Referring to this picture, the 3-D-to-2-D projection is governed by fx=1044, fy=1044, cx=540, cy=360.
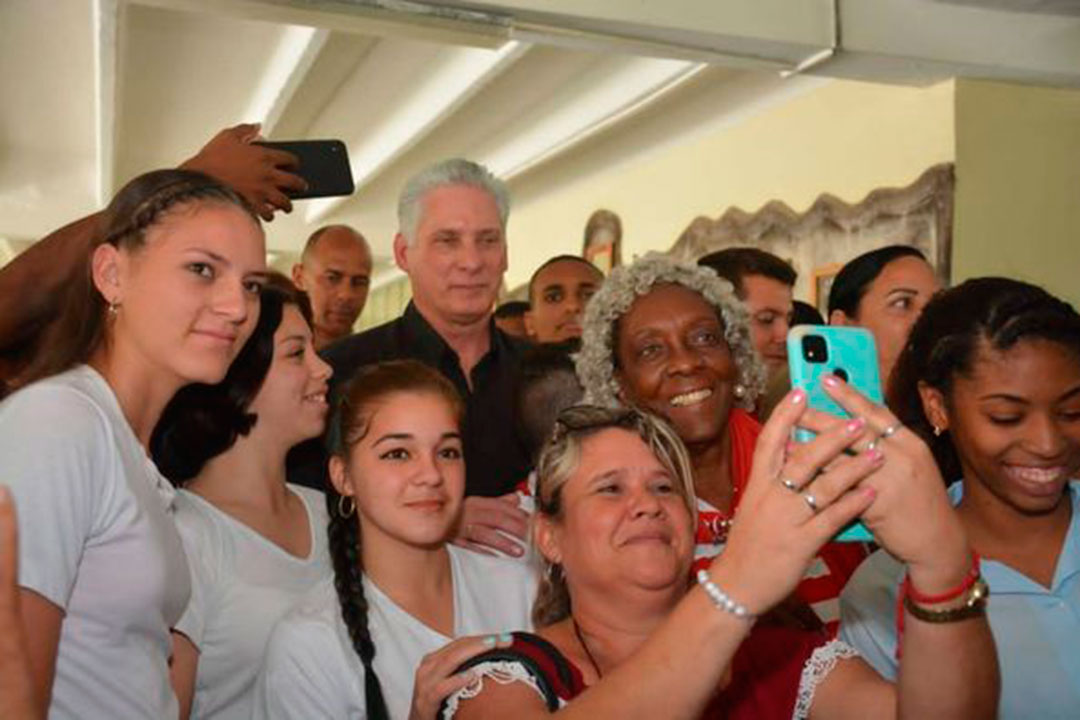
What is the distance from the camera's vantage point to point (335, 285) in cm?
439

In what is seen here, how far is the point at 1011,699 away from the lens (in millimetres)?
1551

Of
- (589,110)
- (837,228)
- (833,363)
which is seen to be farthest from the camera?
(589,110)

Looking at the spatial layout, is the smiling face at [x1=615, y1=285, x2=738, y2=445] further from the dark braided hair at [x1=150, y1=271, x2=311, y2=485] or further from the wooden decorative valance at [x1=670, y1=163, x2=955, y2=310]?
the wooden decorative valance at [x1=670, y1=163, x2=955, y2=310]

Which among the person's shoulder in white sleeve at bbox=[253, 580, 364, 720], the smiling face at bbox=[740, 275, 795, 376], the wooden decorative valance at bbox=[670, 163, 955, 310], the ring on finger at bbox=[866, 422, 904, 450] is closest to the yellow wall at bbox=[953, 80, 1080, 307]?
the wooden decorative valance at bbox=[670, 163, 955, 310]

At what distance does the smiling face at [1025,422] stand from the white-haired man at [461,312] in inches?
49.7

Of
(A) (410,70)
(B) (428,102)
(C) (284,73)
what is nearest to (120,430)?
(C) (284,73)

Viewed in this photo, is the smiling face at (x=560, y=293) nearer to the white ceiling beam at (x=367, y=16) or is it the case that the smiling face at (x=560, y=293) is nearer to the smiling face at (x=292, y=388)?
the white ceiling beam at (x=367, y=16)

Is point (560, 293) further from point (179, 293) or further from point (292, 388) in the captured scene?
point (179, 293)

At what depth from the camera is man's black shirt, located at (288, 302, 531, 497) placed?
2.63m

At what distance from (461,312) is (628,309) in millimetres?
611

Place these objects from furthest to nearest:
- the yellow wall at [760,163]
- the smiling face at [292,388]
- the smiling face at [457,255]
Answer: the yellow wall at [760,163] → the smiling face at [457,255] → the smiling face at [292,388]

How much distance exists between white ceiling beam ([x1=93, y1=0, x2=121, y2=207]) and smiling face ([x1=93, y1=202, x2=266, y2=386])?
2.82 metres

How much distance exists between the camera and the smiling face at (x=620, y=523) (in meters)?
1.60

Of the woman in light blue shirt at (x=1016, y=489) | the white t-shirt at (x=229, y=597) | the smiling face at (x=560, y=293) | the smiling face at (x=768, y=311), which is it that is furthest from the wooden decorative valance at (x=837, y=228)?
the white t-shirt at (x=229, y=597)
